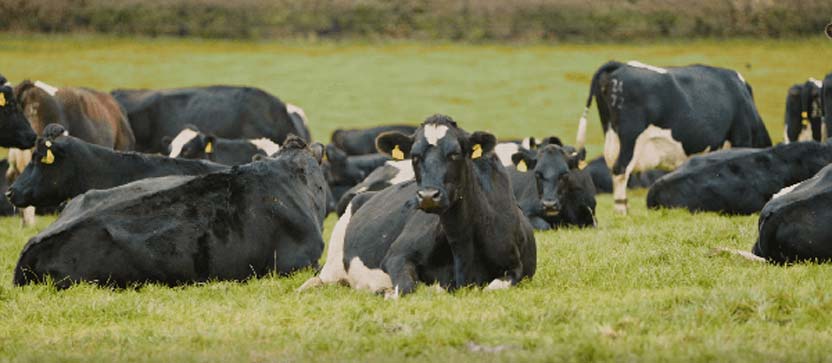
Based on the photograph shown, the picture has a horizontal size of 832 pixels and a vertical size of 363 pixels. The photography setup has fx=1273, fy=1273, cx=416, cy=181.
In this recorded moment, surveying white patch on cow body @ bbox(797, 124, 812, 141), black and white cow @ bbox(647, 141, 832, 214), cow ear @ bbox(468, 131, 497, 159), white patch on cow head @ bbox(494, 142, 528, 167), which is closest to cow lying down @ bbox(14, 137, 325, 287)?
cow ear @ bbox(468, 131, 497, 159)

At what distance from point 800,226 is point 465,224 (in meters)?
2.95

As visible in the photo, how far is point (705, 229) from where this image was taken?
1409 centimetres

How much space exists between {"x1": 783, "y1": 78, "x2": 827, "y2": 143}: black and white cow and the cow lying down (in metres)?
18.5

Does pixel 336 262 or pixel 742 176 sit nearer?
pixel 336 262

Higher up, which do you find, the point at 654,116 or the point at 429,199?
the point at 429,199

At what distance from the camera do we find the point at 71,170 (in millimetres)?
14656

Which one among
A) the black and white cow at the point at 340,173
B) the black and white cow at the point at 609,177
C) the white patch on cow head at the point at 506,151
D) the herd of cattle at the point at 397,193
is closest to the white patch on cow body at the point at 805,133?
the black and white cow at the point at 609,177

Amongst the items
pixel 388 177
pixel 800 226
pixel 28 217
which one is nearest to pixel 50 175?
pixel 28 217

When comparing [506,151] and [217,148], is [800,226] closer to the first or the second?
[506,151]

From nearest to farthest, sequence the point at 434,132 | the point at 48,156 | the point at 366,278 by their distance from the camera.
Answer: the point at 434,132, the point at 366,278, the point at 48,156

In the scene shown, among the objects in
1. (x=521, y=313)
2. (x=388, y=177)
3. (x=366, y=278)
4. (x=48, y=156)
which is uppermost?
(x=521, y=313)

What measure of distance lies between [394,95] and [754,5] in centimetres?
1844

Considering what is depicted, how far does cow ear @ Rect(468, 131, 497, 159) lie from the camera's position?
30.9 feet

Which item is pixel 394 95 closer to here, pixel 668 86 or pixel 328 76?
pixel 328 76
